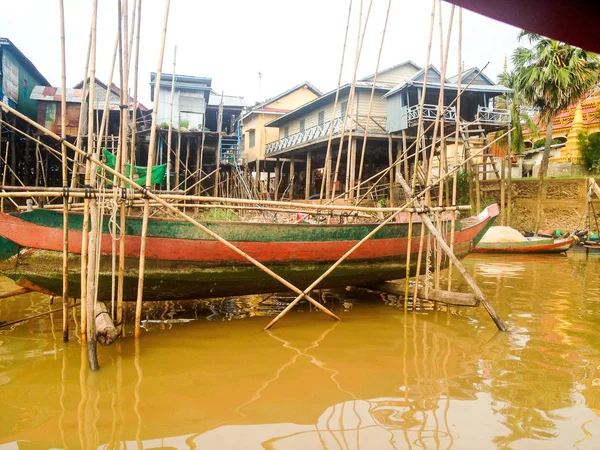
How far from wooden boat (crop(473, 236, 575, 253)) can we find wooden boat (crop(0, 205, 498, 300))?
910cm

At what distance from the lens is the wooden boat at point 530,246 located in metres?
15.2

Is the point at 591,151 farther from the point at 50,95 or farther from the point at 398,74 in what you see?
the point at 50,95

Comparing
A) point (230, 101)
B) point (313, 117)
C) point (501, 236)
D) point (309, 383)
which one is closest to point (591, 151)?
point (501, 236)

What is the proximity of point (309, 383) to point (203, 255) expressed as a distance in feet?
7.83

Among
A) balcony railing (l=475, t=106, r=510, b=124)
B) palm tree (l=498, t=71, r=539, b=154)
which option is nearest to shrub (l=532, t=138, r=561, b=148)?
palm tree (l=498, t=71, r=539, b=154)

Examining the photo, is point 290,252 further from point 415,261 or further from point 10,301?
point 10,301

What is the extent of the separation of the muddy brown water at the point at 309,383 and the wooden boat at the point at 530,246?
8.98 m

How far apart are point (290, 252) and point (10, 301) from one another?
4.32 m

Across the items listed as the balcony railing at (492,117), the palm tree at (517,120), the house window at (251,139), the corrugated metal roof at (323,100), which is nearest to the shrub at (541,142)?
the palm tree at (517,120)

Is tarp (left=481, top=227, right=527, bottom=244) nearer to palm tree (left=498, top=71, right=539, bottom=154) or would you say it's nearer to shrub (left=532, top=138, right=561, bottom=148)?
palm tree (left=498, top=71, right=539, bottom=154)

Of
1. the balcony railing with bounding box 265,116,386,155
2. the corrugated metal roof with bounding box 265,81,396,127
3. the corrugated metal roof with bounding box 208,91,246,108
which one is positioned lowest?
the balcony railing with bounding box 265,116,386,155

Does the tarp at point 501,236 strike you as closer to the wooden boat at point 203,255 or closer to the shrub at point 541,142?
the wooden boat at point 203,255

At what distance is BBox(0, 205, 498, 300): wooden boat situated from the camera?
5.14 metres

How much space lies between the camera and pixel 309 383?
3959mm
